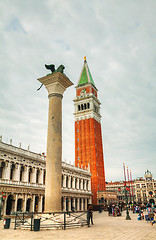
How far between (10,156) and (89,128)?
1616 inches

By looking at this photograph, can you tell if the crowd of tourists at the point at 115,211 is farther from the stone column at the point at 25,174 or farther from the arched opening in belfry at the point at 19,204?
the stone column at the point at 25,174

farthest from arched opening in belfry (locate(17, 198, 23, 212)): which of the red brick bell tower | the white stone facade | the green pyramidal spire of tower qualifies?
the green pyramidal spire of tower

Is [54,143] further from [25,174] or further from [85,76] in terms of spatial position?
[85,76]

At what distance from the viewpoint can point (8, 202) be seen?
31.5 meters

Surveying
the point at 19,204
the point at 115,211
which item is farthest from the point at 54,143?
the point at 19,204

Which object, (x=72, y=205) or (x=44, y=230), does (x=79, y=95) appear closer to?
(x=72, y=205)

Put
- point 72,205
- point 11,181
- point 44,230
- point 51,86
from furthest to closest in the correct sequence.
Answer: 1. point 72,205
2. point 11,181
3. point 51,86
4. point 44,230

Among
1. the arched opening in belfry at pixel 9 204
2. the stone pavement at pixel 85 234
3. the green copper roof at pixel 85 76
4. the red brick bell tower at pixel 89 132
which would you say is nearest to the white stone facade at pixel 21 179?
the arched opening in belfry at pixel 9 204

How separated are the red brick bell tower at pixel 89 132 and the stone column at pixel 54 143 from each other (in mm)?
47804

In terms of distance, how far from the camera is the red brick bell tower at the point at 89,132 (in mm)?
64875

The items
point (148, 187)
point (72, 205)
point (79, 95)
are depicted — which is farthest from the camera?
point (148, 187)

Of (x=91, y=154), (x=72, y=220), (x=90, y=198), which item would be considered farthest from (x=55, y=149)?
(x=91, y=154)

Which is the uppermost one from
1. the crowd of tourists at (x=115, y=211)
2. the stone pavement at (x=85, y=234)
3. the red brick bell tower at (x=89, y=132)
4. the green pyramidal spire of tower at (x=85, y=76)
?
the green pyramidal spire of tower at (x=85, y=76)

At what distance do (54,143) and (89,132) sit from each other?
55050 mm
